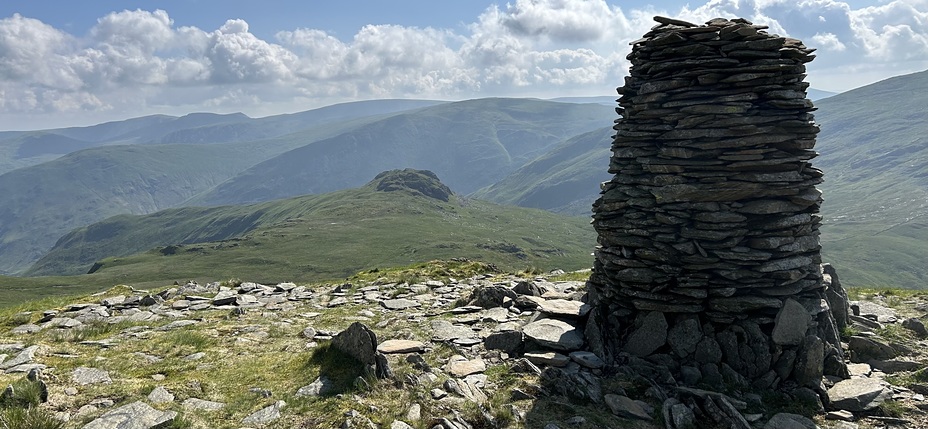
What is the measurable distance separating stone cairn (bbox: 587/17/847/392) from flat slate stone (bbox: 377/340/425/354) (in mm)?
5525

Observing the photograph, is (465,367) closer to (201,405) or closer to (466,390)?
(466,390)

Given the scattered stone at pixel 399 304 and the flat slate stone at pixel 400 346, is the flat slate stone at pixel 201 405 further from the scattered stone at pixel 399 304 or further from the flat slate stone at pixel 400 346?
the scattered stone at pixel 399 304

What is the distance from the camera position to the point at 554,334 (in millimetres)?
17047

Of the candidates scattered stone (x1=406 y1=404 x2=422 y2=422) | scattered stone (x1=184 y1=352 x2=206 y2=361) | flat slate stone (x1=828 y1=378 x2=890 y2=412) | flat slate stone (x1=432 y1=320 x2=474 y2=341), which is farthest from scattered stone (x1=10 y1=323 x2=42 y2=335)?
flat slate stone (x1=828 y1=378 x2=890 y2=412)

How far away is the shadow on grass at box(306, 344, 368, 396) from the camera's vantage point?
13211 millimetres

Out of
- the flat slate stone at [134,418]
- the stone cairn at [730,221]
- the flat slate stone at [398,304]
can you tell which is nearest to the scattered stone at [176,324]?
the flat slate stone at [398,304]

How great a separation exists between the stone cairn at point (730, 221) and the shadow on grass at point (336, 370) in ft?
24.2

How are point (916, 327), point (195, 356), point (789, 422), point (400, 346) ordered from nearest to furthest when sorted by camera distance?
1. point (789, 422)
2. point (195, 356)
3. point (400, 346)
4. point (916, 327)

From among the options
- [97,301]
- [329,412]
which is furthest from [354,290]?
[329,412]

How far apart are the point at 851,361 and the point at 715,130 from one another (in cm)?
847

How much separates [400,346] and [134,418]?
7.53 metres

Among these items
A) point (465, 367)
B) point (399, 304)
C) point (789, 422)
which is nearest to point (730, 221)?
point (789, 422)

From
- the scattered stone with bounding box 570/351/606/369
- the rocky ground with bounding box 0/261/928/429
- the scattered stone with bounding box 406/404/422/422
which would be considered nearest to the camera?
the scattered stone with bounding box 406/404/422/422

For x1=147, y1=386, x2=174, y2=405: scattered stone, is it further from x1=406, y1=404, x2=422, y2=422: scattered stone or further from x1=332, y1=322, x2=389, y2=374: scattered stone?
x1=406, y1=404, x2=422, y2=422: scattered stone
